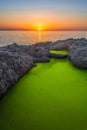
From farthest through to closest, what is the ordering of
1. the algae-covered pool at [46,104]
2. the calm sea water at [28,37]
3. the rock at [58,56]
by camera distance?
the calm sea water at [28,37], the rock at [58,56], the algae-covered pool at [46,104]

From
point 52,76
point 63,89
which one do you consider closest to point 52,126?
point 63,89

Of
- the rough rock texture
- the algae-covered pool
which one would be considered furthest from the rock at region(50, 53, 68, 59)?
the algae-covered pool

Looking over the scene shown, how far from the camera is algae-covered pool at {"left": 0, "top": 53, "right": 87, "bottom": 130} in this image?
3.31 metres

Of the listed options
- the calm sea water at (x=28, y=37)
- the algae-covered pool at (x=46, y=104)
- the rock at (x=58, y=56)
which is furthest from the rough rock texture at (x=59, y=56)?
the calm sea water at (x=28, y=37)

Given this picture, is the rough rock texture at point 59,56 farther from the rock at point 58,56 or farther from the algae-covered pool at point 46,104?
the algae-covered pool at point 46,104

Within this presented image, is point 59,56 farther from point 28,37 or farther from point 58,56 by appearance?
point 28,37

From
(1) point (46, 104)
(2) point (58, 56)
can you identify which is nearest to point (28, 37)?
(2) point (58, 56)

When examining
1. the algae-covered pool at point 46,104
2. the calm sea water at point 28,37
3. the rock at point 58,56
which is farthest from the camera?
the calm sea water at point 28,37

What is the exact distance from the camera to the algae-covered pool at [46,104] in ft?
10.9

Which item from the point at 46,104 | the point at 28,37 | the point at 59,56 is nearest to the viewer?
the point at 46,104

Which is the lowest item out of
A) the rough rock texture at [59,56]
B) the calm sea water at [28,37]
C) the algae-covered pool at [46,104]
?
the calm sea water at [28,37]

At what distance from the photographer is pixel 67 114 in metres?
3.62

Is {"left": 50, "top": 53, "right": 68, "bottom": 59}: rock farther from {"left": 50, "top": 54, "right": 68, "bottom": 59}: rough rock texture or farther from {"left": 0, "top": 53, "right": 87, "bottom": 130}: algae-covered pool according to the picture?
{"left": 0, "top": 53, "right": 87, "bottom": 130}: algae-covered pool

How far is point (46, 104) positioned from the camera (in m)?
4.02
